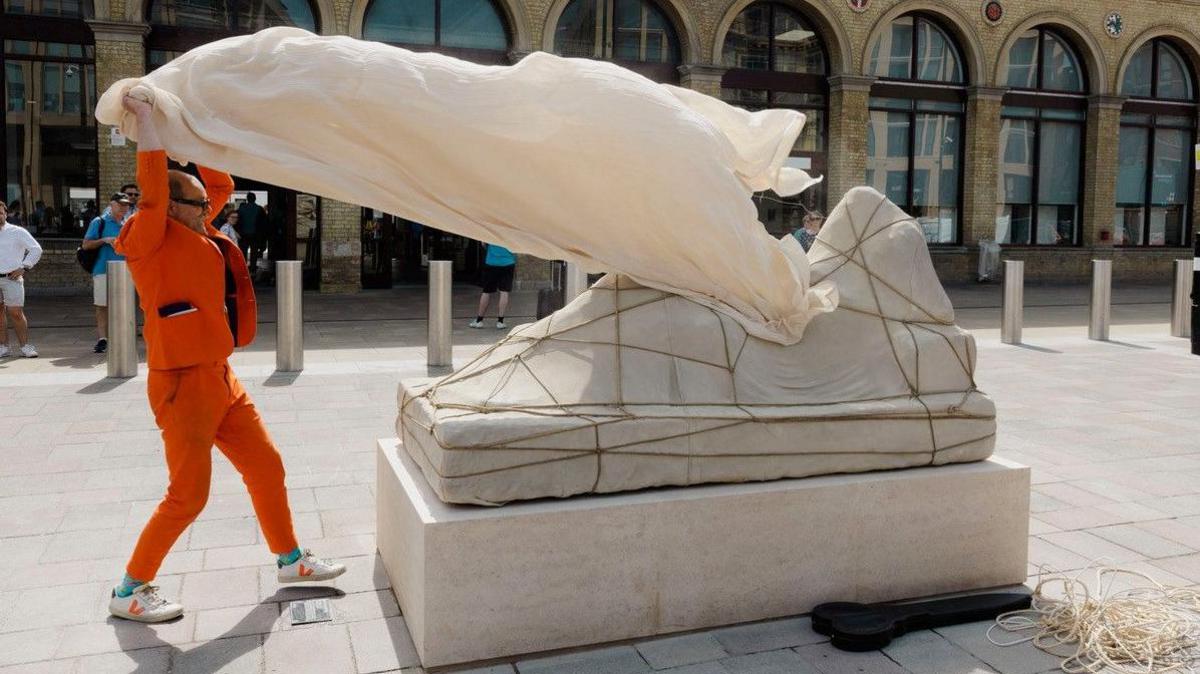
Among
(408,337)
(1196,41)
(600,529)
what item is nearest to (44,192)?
(408,337)

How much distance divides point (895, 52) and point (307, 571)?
2067cm

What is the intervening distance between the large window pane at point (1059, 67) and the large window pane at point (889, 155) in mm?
4020

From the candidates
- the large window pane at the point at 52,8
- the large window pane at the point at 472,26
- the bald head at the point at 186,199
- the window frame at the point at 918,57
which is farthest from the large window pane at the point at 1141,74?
the bald head at the point at 186,199

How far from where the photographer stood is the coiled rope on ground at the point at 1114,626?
3580 mm

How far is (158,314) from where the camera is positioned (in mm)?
3742

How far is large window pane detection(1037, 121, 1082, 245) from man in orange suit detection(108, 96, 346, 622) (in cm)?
2326

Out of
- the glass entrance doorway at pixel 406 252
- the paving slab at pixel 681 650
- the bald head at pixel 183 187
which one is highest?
the glass entrance doorway at pixel 406 252

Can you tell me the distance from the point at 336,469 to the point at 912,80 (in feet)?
62.6

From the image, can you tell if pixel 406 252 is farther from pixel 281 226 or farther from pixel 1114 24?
pixel 1114 24

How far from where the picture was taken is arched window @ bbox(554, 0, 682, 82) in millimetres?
19531

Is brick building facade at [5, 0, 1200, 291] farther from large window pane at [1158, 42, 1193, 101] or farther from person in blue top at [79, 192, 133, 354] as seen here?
person in blue top at [79, 192, 133, 354]

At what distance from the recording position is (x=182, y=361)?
375 centimetres

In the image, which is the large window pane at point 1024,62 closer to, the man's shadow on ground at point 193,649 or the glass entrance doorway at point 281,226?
the glass entrance doorway at point 281,226

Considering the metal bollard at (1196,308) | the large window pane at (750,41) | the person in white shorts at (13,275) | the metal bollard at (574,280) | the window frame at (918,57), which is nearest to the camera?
the person in white shorts at (13,275)
